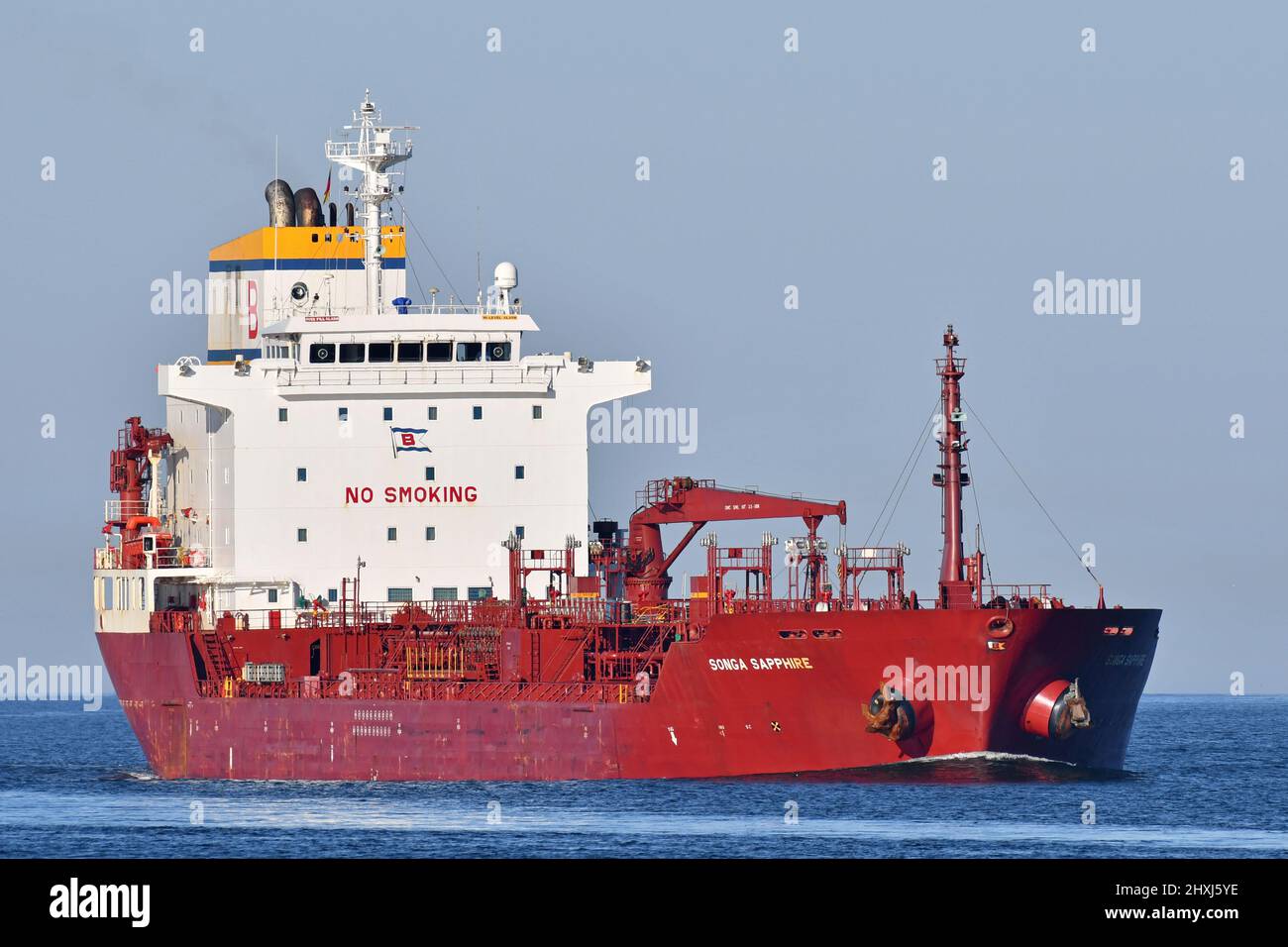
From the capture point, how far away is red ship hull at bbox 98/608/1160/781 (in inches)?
1610

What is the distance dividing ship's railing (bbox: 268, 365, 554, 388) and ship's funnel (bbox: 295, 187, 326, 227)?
6502 mm

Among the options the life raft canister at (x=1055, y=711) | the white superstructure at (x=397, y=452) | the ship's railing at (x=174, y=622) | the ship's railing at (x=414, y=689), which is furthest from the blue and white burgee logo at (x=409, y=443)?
the life raft canister at (x=1055, y=711)

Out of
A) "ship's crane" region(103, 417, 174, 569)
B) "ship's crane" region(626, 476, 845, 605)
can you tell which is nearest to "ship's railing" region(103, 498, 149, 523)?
"ship's crane" region(103, 417, 174, 569)

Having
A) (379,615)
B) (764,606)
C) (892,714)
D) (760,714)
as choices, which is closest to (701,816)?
(892,714)

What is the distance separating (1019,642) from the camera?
40656 millimetres

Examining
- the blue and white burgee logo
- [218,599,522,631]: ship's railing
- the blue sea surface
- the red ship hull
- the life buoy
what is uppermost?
the blue and white burgee logo

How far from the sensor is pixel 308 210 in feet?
183

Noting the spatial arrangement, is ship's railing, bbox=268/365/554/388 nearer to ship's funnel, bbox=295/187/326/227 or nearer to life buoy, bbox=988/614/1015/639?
ship's funnel, bbox=295/187/326/227

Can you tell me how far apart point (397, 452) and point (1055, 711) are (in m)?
15.8

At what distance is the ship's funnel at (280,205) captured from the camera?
55750mm

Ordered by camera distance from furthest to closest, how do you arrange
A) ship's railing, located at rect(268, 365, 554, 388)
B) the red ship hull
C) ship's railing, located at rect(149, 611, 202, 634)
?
ship's railing, located at rect(149, 611, 202, 634) → ship's railing, located at rect(268, 365, 554, 388) → the red ship hull

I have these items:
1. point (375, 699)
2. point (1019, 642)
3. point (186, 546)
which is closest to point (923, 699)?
point (1019, 642)

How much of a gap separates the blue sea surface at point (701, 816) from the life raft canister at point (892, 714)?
0.73m

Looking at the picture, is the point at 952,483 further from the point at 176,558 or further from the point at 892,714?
the point at 176,558
